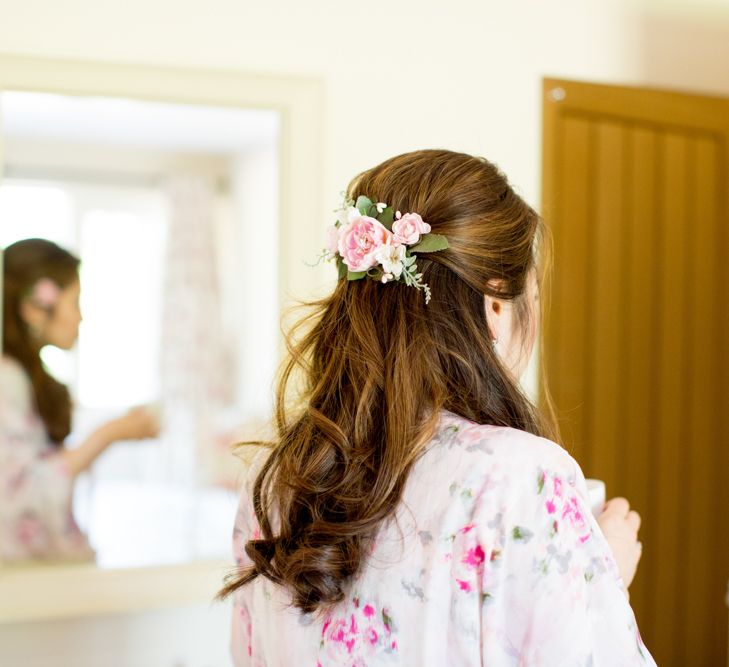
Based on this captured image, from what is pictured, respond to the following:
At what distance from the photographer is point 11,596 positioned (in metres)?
A: 1.95

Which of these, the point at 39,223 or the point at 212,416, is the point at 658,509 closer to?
the point at 212,416

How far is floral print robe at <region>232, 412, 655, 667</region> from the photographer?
0.87 m

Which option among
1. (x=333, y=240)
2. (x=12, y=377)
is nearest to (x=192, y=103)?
(x=12, y=377)

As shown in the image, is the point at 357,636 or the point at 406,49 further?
the point at 406,49

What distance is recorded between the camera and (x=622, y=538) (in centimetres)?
107

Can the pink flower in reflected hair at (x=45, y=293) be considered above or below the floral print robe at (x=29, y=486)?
above

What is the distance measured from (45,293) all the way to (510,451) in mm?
1447

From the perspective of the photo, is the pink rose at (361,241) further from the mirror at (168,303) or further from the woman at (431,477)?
the mirror at (168,303)

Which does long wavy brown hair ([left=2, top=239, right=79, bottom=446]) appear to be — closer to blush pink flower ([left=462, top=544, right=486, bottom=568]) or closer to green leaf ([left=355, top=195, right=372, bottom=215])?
green leaf ([left=355, top=195, right=372, bottom=215])

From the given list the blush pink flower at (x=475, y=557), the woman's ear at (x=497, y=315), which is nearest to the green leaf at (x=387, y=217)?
the woman's ear at (x=497, y=315)

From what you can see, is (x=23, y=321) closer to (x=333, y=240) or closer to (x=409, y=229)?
(x=333, y=240)

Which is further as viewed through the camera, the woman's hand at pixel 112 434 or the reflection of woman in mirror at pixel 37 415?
the woman's hand at pixel 112 434

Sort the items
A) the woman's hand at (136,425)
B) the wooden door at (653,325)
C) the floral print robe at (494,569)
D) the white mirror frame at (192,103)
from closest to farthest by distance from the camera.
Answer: the floral print robe at (494,569) → the white mirror frame at (192,103) → the woman's hand at (136,425) → the wooden door at (653,325)

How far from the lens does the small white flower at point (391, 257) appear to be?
3.16 feet
